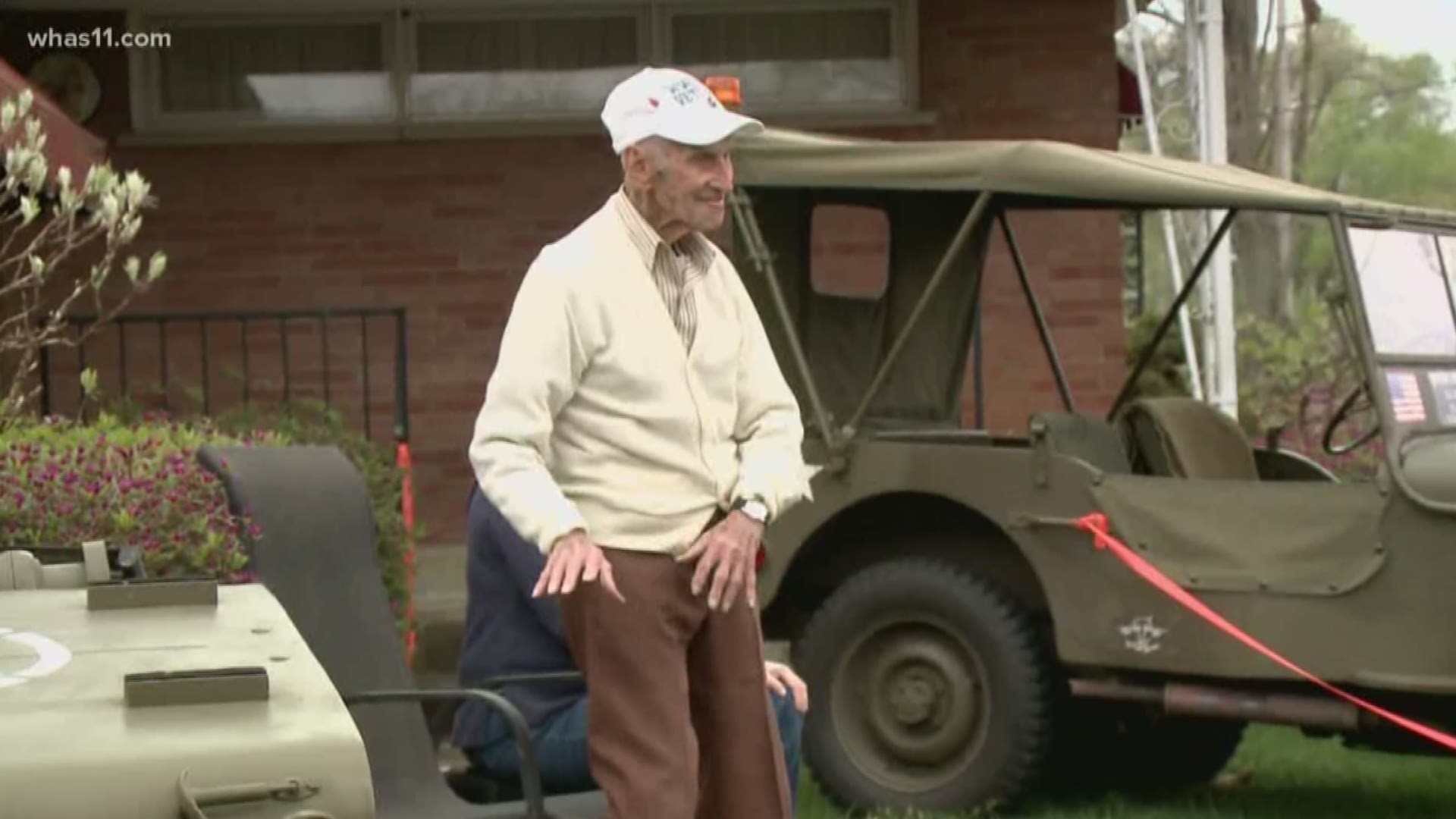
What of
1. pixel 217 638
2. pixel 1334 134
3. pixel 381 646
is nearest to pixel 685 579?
pixel 217 638

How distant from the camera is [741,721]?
447 centimetres

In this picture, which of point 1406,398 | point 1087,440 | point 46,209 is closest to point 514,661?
point 1087,440

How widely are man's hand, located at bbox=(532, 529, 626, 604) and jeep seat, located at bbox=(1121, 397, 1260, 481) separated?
14.4 ft

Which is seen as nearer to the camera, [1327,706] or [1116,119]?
[1327,706]

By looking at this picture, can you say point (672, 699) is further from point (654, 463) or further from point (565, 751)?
point (565, 751)

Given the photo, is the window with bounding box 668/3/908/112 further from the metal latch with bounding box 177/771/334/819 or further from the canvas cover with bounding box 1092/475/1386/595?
the metal latch with bounding box 177/771/334/819

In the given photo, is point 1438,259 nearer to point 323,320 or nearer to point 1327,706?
point 1327,706

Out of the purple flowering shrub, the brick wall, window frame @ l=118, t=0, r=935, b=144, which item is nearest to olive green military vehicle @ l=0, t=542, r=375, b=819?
the purple flowering shrub

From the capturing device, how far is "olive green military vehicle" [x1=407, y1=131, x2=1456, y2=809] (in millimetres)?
7422

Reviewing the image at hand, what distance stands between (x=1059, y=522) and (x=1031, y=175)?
103cm

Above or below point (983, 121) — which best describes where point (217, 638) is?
below

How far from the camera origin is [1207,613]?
7.50 metres

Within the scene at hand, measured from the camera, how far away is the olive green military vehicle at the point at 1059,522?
7.42 metres

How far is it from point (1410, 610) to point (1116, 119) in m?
5.36
